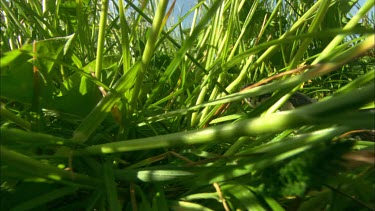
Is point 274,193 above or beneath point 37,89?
beneath

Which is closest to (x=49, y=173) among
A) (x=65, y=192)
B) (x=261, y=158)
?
(x=65, y=192)

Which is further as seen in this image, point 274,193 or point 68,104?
point 68,104

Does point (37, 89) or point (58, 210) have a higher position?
point (37, 89)

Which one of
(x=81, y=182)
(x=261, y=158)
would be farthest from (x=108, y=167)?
(x=261, y=158)

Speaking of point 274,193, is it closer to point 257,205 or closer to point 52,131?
point 257,205

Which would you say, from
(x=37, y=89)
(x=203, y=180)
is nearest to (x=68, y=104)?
(x=37, y=89)

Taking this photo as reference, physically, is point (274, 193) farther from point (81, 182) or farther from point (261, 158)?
point (81, 182)

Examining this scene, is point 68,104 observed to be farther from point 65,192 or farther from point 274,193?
point 274,193

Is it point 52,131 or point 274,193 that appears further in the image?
point 52,131
